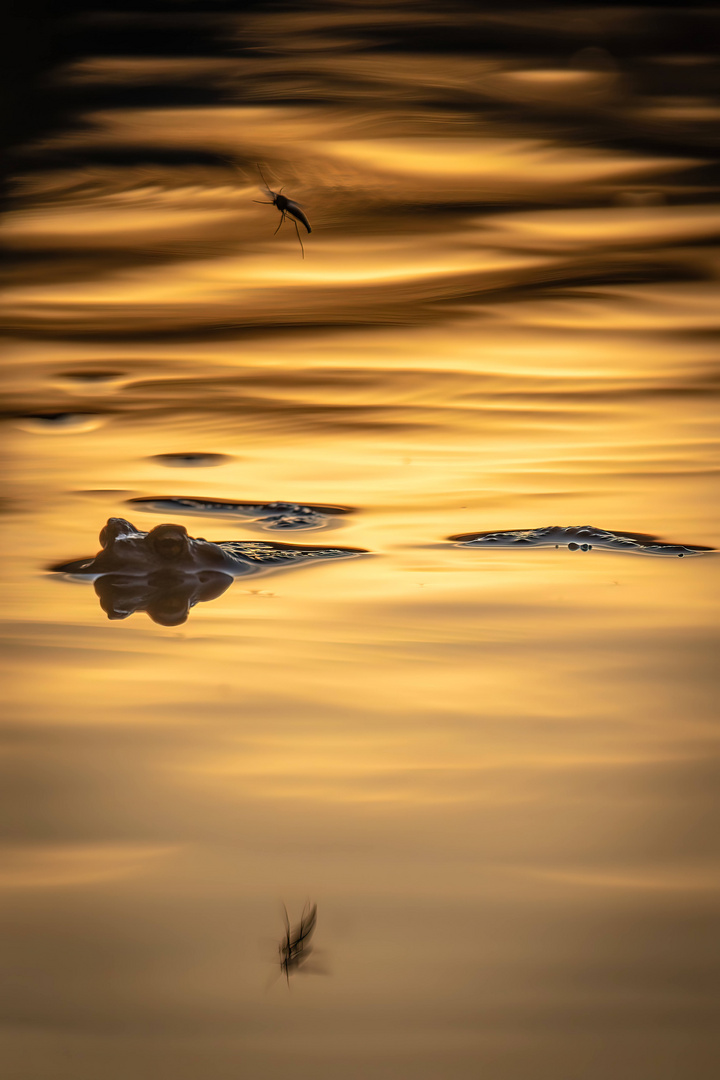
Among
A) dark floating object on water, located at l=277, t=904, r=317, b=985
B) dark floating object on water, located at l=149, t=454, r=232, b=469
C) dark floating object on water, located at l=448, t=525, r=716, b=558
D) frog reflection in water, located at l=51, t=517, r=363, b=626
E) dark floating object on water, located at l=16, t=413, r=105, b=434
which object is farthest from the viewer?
dark floating object on water, located at l=16, t=413, r=105, b=434

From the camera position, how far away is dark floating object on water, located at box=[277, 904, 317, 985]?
113 centimetres

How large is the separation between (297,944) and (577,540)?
5.54 feet

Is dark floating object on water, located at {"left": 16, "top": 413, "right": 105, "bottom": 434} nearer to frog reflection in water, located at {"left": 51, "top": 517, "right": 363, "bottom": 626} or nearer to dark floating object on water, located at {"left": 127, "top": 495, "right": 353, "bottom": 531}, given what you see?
dark floating object on water, located at {"left": 127, "top": 495, "right": 353, "bottom": 531}

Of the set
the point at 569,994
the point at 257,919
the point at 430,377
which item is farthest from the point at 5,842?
the point at 430,377

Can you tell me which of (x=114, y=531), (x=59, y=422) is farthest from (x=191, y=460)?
(x=114, y=531)

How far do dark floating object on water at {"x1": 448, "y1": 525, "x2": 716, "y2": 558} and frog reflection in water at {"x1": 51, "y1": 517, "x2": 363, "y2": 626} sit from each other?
16.6 inches

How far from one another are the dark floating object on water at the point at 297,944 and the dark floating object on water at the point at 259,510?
167 cm

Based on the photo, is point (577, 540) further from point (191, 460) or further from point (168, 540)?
point (191, 460)

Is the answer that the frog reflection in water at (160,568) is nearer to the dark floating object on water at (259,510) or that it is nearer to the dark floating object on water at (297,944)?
the dark floating object on water at (259,510)

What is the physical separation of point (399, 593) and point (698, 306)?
299 centimetres

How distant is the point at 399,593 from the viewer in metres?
2.37

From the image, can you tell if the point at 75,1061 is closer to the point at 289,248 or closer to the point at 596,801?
the point at 596,801

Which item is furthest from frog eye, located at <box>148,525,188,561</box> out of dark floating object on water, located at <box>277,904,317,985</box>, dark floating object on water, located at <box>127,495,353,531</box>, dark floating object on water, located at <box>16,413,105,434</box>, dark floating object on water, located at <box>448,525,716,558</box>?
dark floating object on water, located at <box>16,413,105,434</box>

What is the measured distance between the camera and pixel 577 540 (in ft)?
8.89
